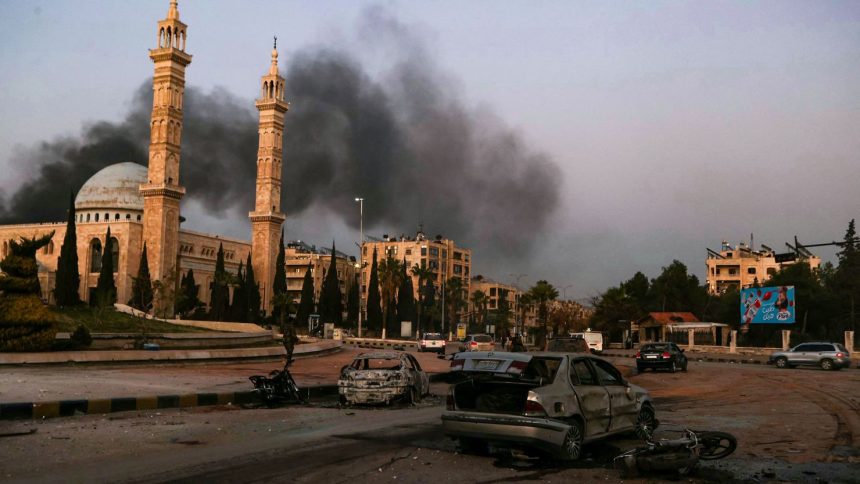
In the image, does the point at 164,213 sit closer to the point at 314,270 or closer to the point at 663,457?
the point at 314,270

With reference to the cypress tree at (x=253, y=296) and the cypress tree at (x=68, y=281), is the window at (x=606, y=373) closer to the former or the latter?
the cypress tree at (x=68, y=281)

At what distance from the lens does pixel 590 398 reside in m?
10.3

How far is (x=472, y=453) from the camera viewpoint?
10516mm

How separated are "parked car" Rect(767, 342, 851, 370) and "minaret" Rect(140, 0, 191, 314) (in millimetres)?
64505

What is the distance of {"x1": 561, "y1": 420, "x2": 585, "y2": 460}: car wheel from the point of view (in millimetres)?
9568

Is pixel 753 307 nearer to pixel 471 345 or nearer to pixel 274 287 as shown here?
pixel 471 345

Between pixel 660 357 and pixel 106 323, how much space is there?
36324 mm

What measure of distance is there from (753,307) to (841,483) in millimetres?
63664

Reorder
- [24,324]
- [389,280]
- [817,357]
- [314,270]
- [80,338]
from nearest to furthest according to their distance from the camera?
[24,324] → [80,338] → [817,357] → [389,280] → [314,270]

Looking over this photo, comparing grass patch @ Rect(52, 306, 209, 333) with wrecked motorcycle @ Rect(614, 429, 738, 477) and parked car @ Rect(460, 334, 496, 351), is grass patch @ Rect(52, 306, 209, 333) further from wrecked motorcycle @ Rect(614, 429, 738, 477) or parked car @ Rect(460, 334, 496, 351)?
wrecked motorcycle @ Rect(614, 429, 738, 477)

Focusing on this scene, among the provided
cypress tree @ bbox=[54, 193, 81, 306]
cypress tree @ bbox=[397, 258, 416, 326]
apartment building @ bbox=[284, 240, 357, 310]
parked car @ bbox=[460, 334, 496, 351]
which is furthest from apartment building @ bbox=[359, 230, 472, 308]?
parked car @ bbox=[460, 334, 496, 351]

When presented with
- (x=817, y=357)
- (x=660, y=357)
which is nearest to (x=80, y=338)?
(x=660, y=357)

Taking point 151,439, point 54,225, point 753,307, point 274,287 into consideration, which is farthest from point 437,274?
point 151,439

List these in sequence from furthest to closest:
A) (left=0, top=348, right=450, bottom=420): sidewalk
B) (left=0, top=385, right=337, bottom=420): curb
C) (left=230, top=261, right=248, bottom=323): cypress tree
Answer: (left=230, top=261, right=248, bottom=323): cypress tree
(left=0, top=348, right=450, bottom=420): sidewalk
(left=0, top=385, right=337, bottom=420): curb
